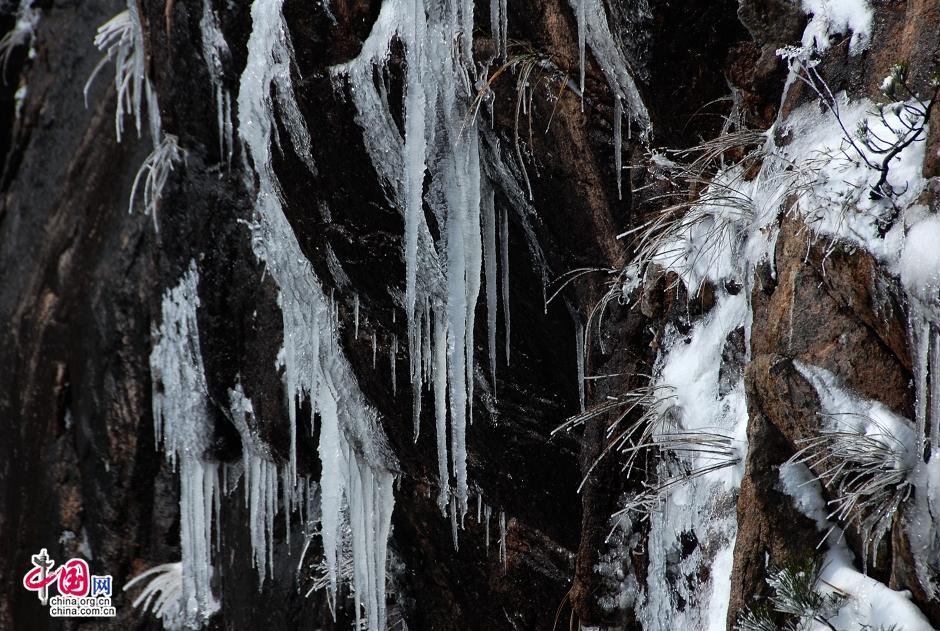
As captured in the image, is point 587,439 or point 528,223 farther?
point 528,223

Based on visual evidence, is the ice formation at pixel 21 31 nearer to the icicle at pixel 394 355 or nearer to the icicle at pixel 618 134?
the icicle at pixel 394 355

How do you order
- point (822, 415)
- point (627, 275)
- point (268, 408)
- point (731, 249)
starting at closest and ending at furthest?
point (822, 415) < point (731, 249) < point (627, 275) < point (268, 408)

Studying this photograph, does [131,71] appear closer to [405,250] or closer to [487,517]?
[405,250]

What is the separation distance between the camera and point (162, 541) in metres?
5.77

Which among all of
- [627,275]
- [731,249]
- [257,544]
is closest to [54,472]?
[257,544]

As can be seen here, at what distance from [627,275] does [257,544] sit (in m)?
3.16

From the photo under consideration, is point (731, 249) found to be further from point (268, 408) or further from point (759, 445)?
point (268, 408)

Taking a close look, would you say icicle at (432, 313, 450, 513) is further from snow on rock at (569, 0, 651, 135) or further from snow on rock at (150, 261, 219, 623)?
snow on rock at (150, 261, 219, 623)

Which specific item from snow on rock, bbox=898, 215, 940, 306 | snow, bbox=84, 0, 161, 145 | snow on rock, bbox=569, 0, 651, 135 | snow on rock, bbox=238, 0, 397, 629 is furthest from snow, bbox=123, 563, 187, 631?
snow on rock, bbox=898, 215, 940, 306

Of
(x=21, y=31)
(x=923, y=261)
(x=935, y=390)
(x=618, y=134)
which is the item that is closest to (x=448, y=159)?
(x=618, y=134)

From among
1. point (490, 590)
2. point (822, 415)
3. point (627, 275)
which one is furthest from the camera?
point (490, 590)

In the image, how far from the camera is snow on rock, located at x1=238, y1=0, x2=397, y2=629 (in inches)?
142

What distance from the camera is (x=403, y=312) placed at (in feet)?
12.2

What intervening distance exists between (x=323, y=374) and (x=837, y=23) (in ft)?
8.69
